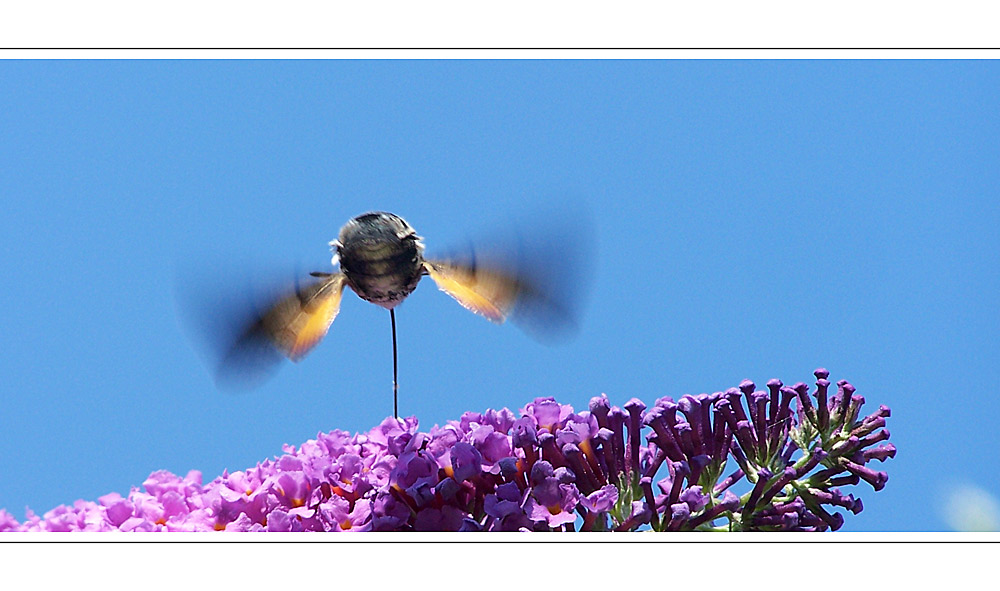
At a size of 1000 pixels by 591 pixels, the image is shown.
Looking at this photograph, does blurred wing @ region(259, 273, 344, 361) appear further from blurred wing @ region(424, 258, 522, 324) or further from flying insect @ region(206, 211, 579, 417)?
blurred wing @ region(424, 258, 522, 324)

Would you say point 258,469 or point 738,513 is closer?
point 738,513

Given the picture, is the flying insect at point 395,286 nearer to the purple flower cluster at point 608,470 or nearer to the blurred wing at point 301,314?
the blurred wing at point 301,314

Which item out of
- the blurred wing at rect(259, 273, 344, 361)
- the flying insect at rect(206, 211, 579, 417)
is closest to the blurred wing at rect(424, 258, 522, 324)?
the flying insect at rect(206, 211, 579, 417)

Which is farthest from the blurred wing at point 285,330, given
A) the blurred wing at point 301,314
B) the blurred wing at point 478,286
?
the blurred wing at point 478,286
